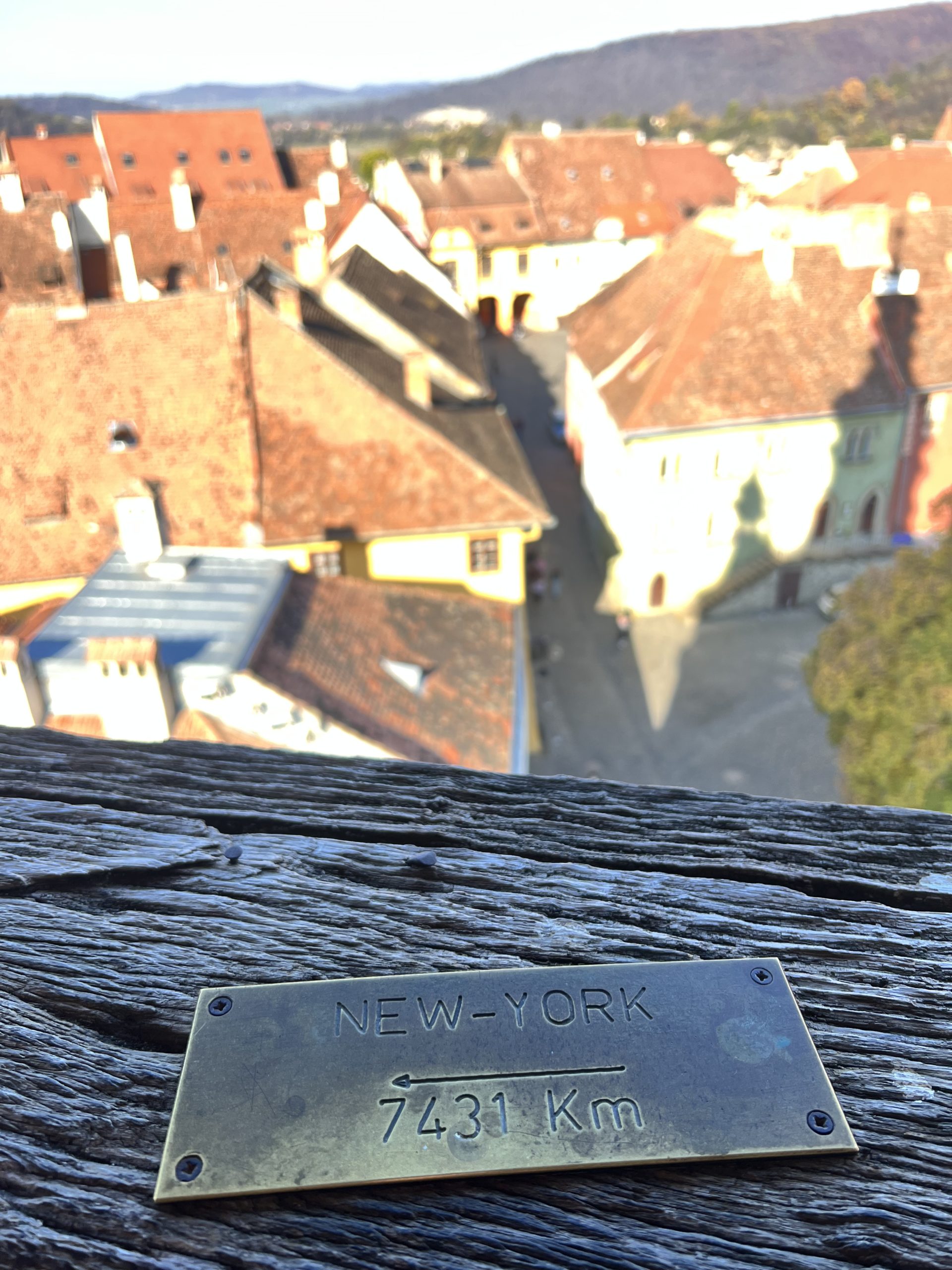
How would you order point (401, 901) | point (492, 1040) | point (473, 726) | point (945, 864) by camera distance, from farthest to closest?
point (473, 726) → point (945, 864) → point (401, 901) → point (492, 1040)

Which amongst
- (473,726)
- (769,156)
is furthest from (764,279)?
(769,156)

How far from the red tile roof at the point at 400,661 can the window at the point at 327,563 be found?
1.53 meters

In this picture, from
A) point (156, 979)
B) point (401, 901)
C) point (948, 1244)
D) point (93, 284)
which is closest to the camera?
point (948, 1244)

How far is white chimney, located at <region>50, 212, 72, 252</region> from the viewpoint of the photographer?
1390 inches

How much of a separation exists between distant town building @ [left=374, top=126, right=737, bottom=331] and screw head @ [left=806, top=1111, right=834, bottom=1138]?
55967mm

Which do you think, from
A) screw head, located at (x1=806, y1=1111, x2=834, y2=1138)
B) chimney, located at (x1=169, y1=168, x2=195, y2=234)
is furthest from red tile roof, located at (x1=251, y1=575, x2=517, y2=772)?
chimney, located at (x1=169, y1=168, x2=195, y2=234)

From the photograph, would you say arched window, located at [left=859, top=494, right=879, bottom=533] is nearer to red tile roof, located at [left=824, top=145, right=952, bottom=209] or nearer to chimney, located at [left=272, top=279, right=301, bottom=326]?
chimney, located at [left=272, top=279, right=301, bottom=326]

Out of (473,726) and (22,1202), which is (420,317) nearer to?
(473,726)

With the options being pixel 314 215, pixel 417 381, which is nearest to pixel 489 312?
pixel 314 215

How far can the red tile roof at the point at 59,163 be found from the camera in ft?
175

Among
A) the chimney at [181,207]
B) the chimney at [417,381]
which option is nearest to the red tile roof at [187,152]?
the chimney at [181,207]

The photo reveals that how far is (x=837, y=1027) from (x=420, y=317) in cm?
2850

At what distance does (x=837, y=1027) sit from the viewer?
217 cm

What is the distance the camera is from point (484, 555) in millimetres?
19969
